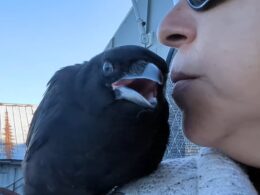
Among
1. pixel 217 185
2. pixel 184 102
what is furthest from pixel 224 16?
pixel 217 185

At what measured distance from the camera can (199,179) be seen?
931 millimetres

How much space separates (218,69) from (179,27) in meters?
0.12

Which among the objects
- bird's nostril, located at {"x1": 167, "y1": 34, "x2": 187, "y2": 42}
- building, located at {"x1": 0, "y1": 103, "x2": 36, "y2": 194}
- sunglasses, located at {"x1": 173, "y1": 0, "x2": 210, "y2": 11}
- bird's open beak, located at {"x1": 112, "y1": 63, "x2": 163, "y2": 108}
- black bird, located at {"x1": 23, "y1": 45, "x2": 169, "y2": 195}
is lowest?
building, located at {"x1": 0, "y1": 103, "x2": 36, "y2": 194}

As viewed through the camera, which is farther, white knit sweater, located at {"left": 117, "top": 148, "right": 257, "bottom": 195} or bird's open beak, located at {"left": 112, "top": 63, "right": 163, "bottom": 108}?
bird's open beak, located at {"left": 112, "top": 63, "right": 163, "bottom": 108}

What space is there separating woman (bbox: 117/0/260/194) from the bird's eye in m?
0.37

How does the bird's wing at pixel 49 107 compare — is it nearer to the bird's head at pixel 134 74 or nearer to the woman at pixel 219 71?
the bird's head at pixel 134 74

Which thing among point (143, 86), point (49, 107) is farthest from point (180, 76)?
point (49, 107)

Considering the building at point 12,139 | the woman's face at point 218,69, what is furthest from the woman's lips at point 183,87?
the building at point 12,139

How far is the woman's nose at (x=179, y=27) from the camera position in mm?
882

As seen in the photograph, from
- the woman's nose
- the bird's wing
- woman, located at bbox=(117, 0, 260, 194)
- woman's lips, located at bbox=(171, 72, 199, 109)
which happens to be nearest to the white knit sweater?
woman, located at bbox=(117, 0, 260, 194)

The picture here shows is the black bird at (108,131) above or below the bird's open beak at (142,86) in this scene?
below

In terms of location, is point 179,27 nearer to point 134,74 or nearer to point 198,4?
point 198,4

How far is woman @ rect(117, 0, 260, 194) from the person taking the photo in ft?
2.59

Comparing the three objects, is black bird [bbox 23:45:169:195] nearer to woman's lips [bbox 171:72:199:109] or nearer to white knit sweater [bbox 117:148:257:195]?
white knit sweater [bbox 117:148:257:195]
